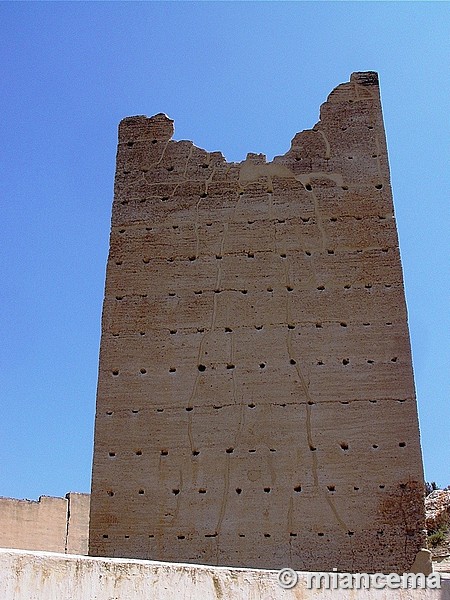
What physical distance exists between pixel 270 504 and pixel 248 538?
0.40 meters

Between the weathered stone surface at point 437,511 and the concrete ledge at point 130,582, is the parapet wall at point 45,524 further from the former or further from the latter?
the concrete ledge at point 130,582

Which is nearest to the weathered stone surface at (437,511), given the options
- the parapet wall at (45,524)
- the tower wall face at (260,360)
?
the tower wall face at (260,360)

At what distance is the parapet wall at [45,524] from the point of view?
1421 cm

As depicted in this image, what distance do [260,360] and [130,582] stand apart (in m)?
4.61

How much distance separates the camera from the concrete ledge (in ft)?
10.9

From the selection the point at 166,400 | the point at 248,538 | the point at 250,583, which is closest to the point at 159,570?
the point at 250,583

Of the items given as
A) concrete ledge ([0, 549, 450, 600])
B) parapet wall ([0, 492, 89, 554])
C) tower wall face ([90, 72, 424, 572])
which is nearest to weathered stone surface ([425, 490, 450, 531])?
tower wall face ([90, 72, 424, 572])

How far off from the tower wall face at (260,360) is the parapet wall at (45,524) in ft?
24.8

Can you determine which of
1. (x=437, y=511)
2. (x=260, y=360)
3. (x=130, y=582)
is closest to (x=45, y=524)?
(x=437, y=511)

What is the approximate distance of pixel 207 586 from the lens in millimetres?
3482

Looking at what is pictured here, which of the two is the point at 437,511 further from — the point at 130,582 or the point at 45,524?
the point at 130,582

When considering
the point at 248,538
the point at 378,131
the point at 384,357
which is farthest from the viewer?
the point at 378,131

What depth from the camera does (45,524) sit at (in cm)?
1471

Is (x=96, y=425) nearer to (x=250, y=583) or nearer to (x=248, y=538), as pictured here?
(x=248, y=538)
